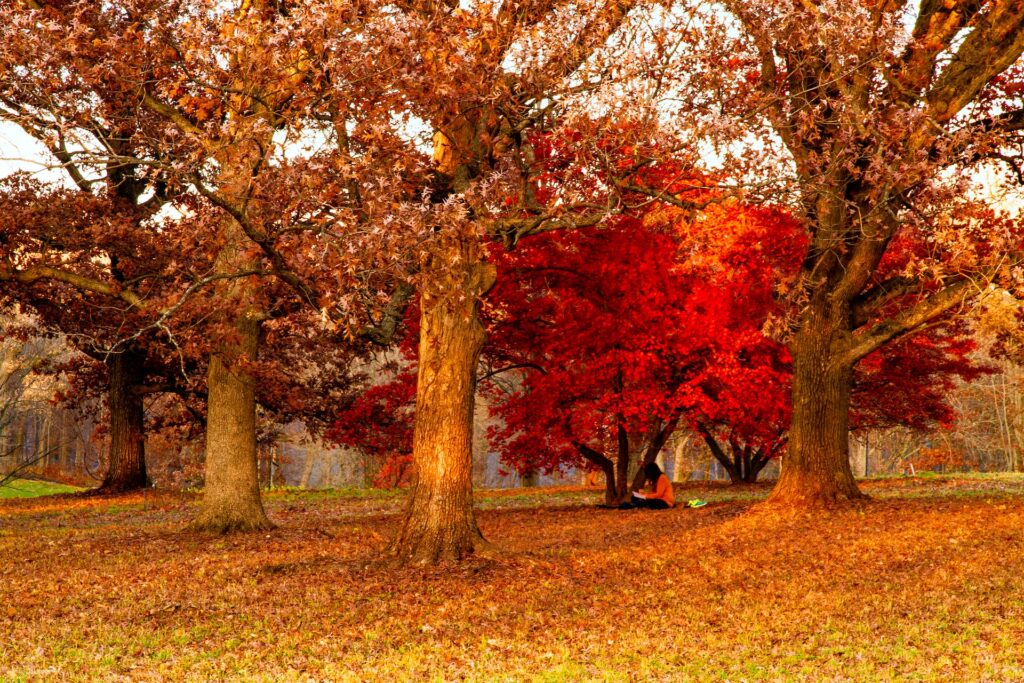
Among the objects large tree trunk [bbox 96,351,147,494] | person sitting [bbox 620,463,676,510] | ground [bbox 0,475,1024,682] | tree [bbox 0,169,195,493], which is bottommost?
ground [bbox 0,475,1024,682]

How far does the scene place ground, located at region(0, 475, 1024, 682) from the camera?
7809 mm

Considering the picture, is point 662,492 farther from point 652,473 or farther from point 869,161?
point 869,161

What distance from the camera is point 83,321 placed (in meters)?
24.7

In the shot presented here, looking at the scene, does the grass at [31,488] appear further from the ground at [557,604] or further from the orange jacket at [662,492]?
the orange jacket at [662,492]

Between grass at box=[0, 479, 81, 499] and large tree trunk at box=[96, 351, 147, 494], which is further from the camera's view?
grass at box=[0, 479, 81, 499]

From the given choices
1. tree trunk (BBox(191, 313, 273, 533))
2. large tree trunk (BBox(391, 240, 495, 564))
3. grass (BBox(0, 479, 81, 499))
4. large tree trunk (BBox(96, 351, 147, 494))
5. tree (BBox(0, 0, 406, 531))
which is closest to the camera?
tree (BBox(0, 0, 406, 531))

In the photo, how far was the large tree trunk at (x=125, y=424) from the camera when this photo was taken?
1103 inches

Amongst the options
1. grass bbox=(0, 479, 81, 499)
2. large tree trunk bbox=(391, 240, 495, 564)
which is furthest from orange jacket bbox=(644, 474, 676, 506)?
grass bbox=(0, 479, 81, 499)

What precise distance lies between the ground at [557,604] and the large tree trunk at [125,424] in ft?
40.4

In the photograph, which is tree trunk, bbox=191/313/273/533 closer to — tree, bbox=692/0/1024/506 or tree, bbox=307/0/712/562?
tree, bbox=307/0/712/562

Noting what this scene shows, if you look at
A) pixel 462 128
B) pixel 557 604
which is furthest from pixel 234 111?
pixel 557 604

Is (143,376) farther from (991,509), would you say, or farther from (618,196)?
(991,509)

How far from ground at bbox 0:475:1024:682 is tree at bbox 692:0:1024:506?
252cm

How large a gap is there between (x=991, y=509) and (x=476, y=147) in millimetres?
10309
